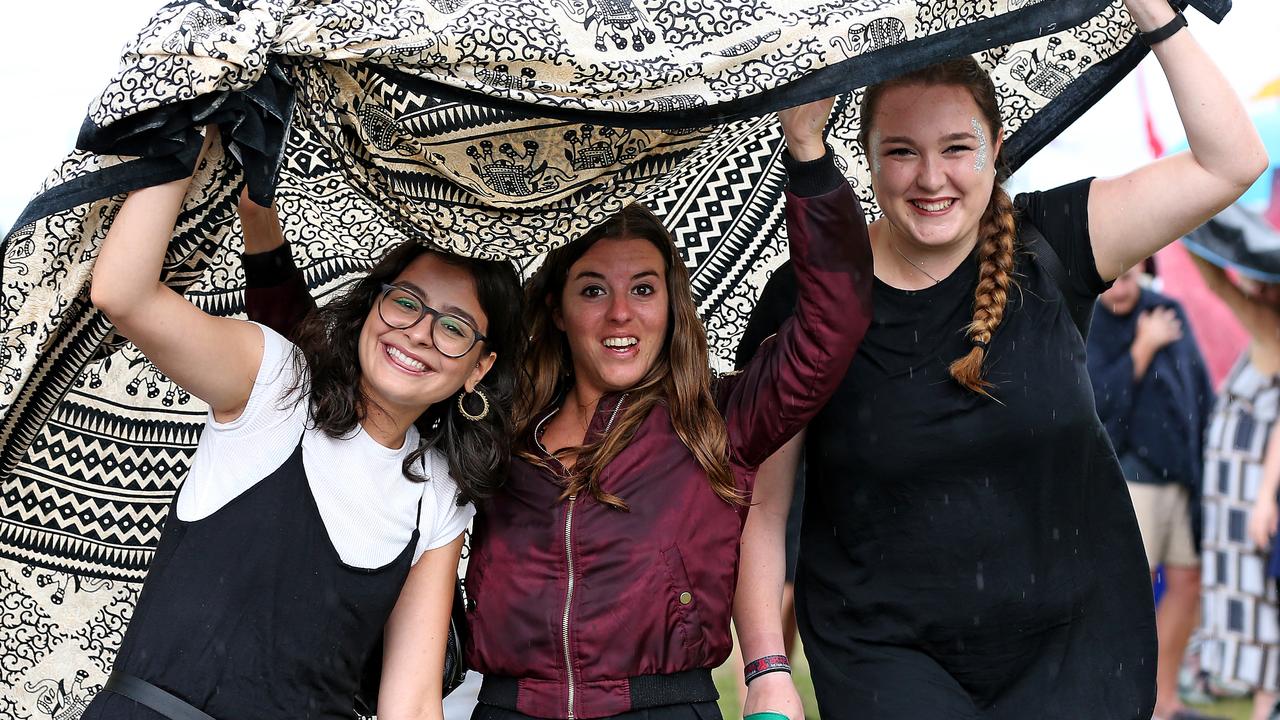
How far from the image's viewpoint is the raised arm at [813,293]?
9.78ft

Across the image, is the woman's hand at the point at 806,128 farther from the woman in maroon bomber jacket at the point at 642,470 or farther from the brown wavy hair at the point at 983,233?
the brown wavy hair at the point at 983,233

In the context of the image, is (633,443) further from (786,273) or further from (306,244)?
(306,244)

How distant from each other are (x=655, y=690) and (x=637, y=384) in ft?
2.32

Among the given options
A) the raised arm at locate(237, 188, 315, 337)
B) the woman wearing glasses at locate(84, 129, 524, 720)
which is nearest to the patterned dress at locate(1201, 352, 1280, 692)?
the woman wearing glasses at locate(84, 129, 524, 720)

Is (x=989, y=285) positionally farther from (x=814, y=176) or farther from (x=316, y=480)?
(x=316, y=480)

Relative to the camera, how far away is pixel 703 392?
3283mm

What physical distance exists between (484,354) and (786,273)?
29.7 inches

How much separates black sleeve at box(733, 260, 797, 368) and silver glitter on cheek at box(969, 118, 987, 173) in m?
0.49

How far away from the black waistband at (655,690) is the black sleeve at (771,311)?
787 millimetres

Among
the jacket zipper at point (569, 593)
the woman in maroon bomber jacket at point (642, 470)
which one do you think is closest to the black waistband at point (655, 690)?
the woman in maroon bomber jacket at point (642, 470)

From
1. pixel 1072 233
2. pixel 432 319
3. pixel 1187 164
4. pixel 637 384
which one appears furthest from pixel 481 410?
pixel 1187 164

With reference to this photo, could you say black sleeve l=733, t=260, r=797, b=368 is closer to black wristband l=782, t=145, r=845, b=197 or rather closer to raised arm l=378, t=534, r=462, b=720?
black wristband l=782, t=145, r=845, b=197

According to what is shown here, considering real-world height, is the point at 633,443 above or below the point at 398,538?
above

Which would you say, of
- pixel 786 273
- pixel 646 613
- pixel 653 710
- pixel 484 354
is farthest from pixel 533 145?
pixel 653 710
